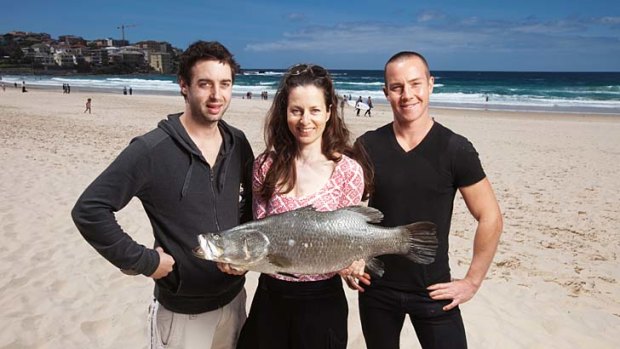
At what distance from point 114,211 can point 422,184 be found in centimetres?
161

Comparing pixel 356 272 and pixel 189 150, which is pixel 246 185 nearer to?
pixel 189 150

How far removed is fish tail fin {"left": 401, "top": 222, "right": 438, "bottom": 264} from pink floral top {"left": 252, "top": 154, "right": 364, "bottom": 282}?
361 mm

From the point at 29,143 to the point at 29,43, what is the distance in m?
196

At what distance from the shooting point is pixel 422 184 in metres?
2.69

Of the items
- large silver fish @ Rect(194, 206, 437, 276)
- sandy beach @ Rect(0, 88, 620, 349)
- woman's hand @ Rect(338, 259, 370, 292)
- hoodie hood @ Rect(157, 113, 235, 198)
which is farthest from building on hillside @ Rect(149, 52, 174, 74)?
large silver fish @ Rect(194, 206, 437, 276)

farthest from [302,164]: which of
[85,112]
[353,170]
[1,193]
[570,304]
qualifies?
[85,112]

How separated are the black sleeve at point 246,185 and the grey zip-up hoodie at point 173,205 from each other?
2cm

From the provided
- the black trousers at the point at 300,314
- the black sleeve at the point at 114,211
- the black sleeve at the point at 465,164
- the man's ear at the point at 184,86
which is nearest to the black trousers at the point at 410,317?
the black trousers at the point at 300,314

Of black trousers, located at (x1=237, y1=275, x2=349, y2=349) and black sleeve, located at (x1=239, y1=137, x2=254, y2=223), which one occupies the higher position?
black sleeve, located at (x1=239, y1=137, x2=254, y2=223)

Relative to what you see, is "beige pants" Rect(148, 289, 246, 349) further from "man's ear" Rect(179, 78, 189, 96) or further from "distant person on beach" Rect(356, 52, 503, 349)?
"man's ear" Rect(179, 78, 189, 96)

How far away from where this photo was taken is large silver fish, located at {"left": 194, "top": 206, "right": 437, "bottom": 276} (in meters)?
2.20

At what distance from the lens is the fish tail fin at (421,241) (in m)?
2.47

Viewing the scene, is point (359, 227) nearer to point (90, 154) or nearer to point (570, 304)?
point (570, 304)

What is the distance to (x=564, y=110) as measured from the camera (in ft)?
123
